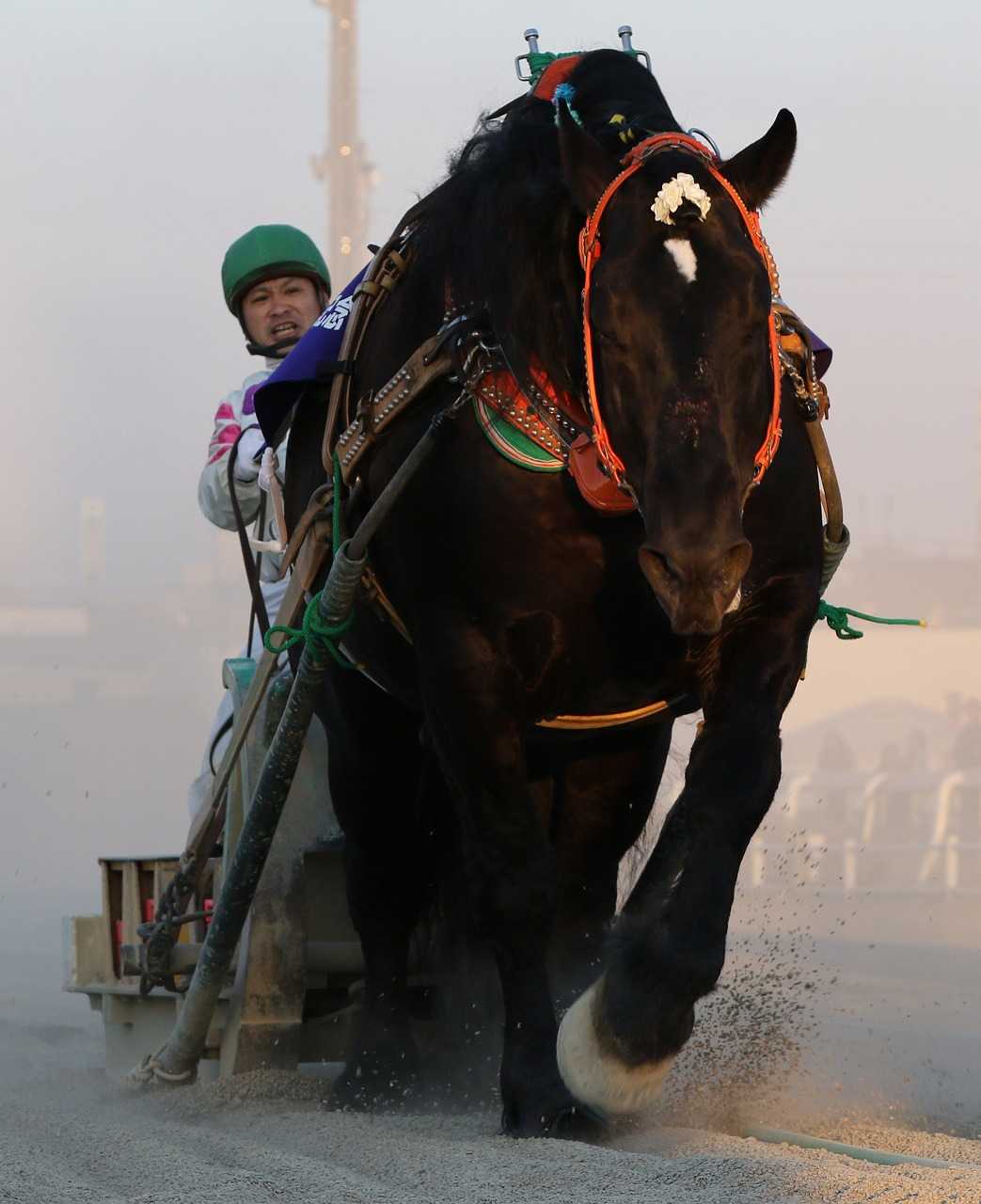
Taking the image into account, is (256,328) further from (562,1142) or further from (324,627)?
(562,1142)

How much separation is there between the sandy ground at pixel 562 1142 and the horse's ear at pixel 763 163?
153 centimetres

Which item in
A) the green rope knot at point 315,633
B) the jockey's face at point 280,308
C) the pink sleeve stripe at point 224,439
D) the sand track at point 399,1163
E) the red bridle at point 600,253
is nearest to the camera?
the sand track at point 399,1163

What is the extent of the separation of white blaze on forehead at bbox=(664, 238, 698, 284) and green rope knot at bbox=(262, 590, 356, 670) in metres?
1.21

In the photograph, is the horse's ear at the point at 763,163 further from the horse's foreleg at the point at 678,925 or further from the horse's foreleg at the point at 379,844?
the horse's foreleg at the point at 379,844

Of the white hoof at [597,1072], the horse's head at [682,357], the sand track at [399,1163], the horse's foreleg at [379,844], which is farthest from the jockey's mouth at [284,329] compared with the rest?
the white hoof at [597,1072]

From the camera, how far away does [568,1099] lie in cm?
386

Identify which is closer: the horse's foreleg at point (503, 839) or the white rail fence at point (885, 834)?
the horse's foreleg at point (503, 839)

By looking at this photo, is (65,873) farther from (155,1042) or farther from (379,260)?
(379,260)

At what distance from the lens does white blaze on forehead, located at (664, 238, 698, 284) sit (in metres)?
3.54

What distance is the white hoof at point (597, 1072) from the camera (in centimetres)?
357

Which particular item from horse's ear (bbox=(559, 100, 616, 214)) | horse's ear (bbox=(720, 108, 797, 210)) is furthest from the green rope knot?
horse's ear (bbox=(720, 108, 797, 210))

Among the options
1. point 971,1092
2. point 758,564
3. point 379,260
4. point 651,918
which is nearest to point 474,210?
point 379,260

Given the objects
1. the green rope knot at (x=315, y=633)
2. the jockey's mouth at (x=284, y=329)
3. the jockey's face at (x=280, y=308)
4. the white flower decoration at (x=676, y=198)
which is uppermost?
the jockey's face at (x=280, y=308)

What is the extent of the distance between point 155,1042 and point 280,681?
979 mm
